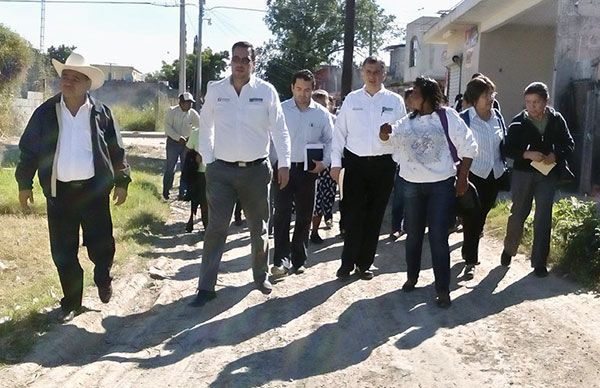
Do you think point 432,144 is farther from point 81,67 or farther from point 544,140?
point 81,67

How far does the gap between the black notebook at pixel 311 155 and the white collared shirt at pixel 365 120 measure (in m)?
0.42

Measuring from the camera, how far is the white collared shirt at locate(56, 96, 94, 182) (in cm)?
528

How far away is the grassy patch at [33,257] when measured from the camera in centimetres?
517

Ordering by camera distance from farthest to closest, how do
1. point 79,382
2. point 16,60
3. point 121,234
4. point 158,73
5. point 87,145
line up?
point 158,73 → point 16,60 → point 121,234 → point 87,145 → point 79,382

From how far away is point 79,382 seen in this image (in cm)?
439

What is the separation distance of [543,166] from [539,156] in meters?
0.11

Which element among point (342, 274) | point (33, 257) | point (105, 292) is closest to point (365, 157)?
point (342, 274)

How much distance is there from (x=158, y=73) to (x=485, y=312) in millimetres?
75194

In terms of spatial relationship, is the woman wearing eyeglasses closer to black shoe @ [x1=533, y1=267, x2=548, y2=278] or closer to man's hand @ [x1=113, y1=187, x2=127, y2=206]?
black shoe @ [x1=533, y1=267, x2=548, y2=278]

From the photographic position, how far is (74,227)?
546 centimetres

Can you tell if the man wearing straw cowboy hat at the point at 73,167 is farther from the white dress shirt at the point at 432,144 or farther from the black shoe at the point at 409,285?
the black shoe at the point at 409,285

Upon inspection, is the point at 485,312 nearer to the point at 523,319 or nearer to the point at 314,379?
the point at 523,319

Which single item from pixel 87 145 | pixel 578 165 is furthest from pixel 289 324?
pixel 578 165

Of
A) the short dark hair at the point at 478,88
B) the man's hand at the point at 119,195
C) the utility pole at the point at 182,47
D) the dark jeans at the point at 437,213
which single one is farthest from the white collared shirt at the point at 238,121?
the utility pole at the point at 182,47
